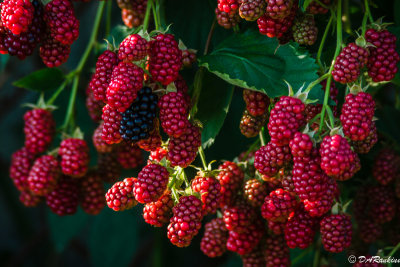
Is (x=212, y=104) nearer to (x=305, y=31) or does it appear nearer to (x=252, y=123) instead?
(x=252, y=123)

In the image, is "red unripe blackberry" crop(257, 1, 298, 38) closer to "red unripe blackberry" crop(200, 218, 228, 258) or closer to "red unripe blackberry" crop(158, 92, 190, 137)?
"red unripe blackberry" crop(158, 92, 190, 137)

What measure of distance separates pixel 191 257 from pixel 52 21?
6.71 feet

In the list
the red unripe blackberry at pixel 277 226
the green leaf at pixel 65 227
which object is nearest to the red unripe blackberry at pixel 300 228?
the red unripe blackberry at pixel 277 226

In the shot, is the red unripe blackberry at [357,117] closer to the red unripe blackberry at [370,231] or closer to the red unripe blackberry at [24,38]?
the red unripe blackberry at [370,231]

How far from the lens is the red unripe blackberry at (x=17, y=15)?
0.89m

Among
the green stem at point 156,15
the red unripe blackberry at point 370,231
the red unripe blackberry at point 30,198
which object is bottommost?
the red unripe blackberry at point 30,198

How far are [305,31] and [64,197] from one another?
27.6 inches

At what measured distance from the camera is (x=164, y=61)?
0.87 meters

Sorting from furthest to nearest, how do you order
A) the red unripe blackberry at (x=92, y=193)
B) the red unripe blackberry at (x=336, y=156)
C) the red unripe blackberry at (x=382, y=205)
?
1. the red unripe blackberry at (x=92, y=193)
2. the red unripe blackberry at (x=382, y=205)
3. the red unripe blackberry at (x=336, y=156)

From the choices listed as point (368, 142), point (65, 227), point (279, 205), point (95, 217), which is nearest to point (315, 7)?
point (368, 142)

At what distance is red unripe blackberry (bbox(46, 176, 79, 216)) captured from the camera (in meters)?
1.23

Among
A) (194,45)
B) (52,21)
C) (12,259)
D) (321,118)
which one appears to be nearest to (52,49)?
(52,21)

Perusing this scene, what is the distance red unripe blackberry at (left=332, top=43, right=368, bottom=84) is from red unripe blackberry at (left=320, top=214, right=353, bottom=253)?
278 millimetres

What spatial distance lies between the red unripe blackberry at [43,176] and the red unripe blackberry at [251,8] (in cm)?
62
